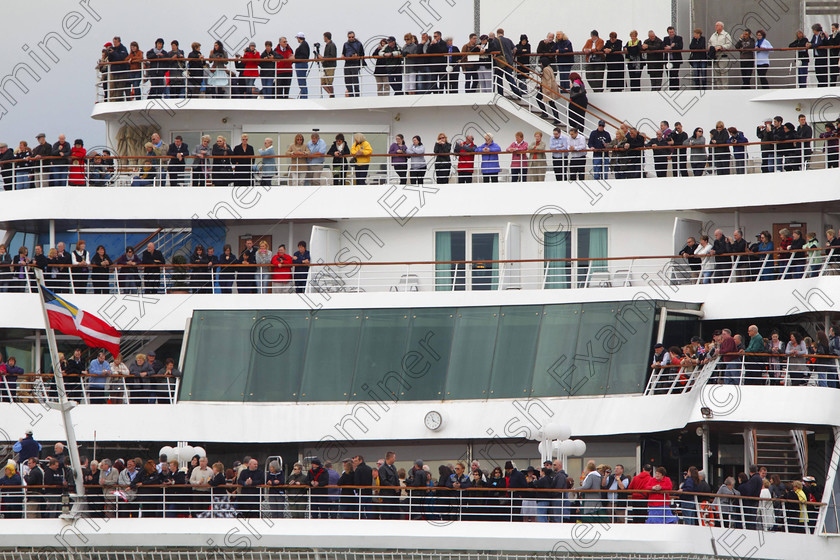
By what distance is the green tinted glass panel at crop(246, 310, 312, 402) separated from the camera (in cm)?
3134

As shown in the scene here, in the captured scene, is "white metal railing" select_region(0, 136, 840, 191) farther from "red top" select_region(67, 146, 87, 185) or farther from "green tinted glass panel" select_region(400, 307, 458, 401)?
"green tinted glass panel" select_region(400, 307, 458, 401)

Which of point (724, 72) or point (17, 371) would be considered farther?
point (724, 72)

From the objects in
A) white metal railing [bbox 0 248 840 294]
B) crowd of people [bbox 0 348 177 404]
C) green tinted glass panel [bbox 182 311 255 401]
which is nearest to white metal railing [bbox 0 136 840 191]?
white metal railing [bbox 0 248 840 294]

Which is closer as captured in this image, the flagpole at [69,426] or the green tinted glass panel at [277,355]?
the flagpole at [69,426]

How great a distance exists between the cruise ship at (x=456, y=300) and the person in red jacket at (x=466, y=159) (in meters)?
0.10

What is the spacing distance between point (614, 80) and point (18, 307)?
13205 millimetres

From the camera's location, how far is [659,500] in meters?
27.3

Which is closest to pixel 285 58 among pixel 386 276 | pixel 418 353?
pixel 386 276

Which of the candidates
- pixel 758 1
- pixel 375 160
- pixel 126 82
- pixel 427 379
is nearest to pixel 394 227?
pixel 375 160

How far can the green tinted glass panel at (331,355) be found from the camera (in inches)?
1228

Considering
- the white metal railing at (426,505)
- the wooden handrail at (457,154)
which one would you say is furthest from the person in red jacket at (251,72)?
the white metal railing at (426,505)

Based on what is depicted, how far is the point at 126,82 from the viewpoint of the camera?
35.4 m

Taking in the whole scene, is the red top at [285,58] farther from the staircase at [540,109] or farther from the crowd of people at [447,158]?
the staircase at [540,109]

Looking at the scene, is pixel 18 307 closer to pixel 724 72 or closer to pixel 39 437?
pixel 39 437
